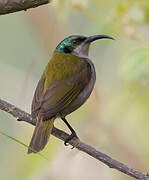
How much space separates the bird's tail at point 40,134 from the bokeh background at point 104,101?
0.49 ft

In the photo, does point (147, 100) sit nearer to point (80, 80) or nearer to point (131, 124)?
point (131, 124)

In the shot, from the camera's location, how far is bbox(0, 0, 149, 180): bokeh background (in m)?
3.99

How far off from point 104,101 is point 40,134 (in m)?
0.69

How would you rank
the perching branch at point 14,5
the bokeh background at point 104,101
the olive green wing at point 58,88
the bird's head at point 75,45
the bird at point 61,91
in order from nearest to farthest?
the perching branch at point 14,5 < the bokeh background at point 104,101 < the bird at point 61,91 < the olive green wing at point 58,88 < the bird's head at point 75,45

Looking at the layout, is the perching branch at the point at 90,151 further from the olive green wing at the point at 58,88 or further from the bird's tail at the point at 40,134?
the olive green wing at the point at 58,88

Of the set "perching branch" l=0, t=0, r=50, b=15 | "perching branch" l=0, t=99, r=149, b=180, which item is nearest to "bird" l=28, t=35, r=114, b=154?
"perching branch" l=0, t=99, r=149, b=180

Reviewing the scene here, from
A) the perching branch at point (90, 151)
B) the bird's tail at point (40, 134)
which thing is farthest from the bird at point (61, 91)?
the perching branch at point (90, 151)

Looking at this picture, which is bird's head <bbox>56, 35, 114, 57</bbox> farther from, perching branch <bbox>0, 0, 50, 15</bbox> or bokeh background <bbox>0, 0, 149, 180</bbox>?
perching branch <bbox>0, 0, 50, 15</bbox>

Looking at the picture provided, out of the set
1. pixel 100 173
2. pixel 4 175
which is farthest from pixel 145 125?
pixel 4 175

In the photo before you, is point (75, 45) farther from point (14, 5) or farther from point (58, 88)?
point (14, 5)

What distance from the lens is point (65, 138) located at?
14.5 ft

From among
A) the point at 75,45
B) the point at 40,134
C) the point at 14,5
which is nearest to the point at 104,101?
the point at 40,134

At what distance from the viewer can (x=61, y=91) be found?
15.1 feet

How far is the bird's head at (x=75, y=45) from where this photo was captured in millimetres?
5383
